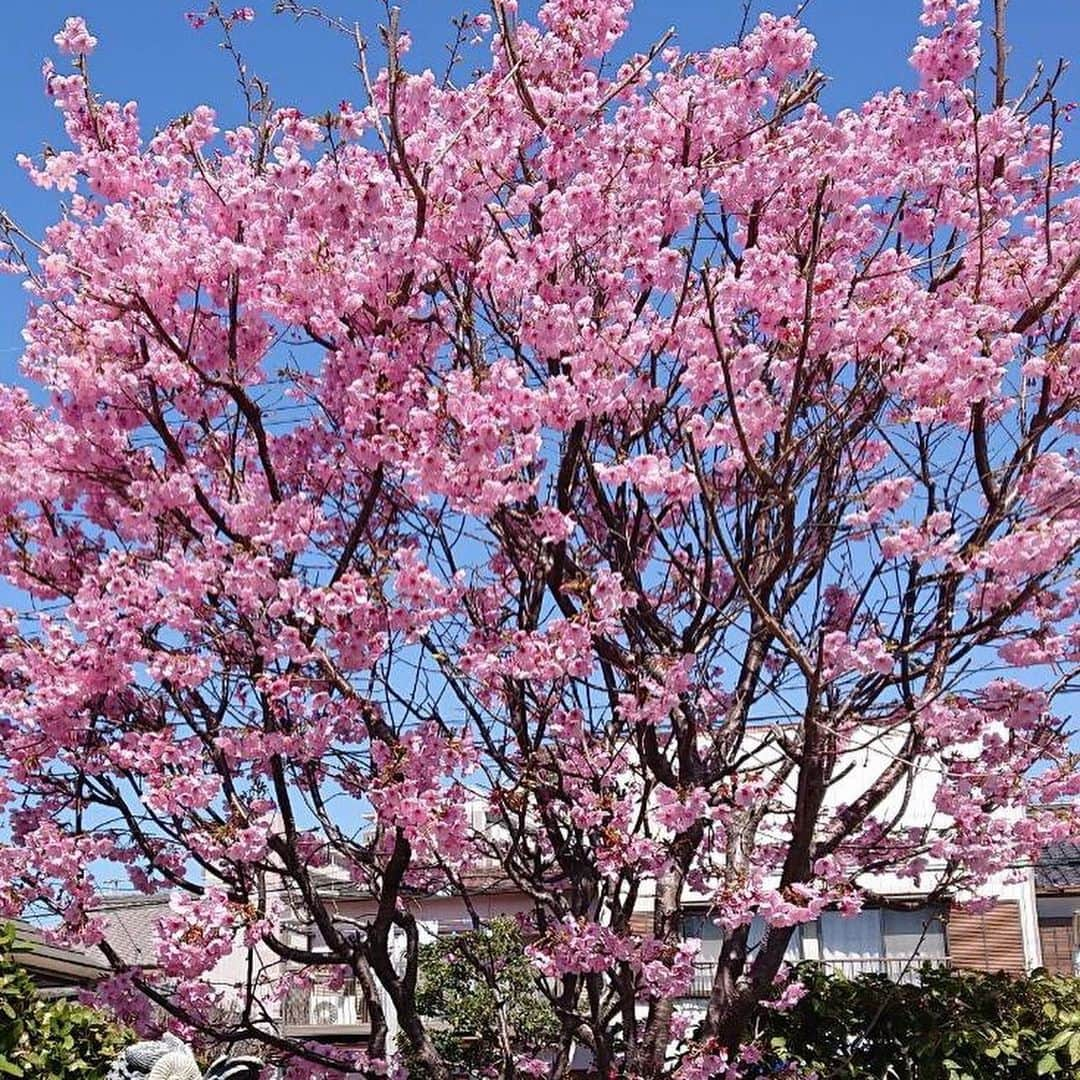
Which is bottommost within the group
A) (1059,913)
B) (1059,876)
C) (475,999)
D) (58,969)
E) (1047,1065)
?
(1047,1065)

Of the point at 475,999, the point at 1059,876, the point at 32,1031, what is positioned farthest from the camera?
the point at 1059,876

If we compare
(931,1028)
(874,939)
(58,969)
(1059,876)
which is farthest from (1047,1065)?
(1059,876)

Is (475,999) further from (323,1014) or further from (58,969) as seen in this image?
(58,969)

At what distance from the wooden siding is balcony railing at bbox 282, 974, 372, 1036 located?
35.9 ft

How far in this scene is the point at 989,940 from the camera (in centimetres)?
2122

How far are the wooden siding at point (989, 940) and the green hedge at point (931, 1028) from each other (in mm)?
14984

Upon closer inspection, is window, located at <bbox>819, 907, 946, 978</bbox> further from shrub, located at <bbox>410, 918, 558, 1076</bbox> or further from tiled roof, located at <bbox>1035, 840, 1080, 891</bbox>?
shrub, located at <bbox>410, 918, 558, 1076</bbox>

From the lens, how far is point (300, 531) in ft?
20.8

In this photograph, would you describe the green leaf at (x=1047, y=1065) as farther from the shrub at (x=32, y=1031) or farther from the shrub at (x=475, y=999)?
the shrub at (x=475, y=999)

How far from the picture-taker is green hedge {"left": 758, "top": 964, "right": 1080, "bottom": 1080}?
21.7 ft

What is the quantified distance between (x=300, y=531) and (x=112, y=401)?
4.30ft

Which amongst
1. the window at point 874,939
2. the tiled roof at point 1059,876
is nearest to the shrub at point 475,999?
the window at point 874,939

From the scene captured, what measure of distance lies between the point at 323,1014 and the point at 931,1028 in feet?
68.5

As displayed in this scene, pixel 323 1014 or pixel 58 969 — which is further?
pixel 323 1014
